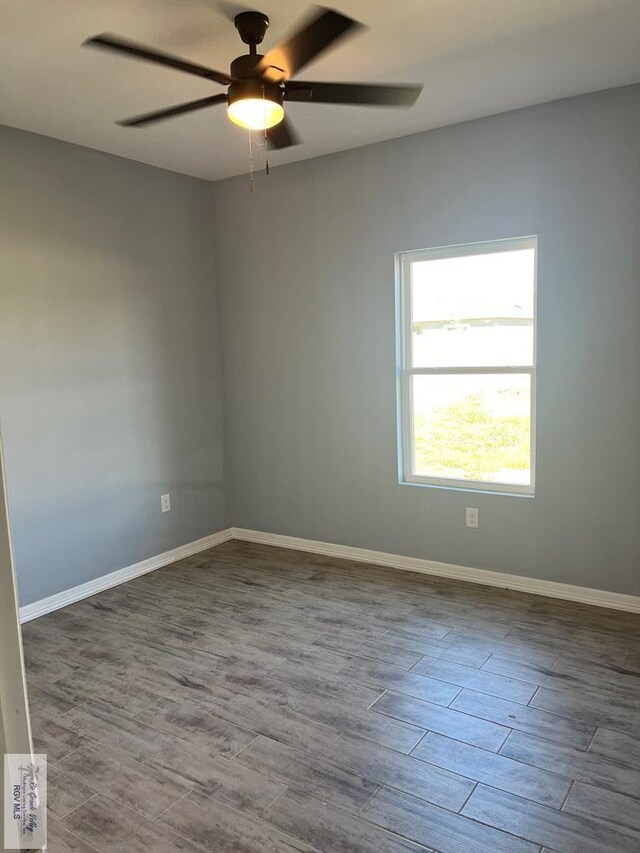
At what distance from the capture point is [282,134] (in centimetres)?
262

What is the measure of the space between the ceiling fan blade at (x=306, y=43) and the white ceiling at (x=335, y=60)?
313 mm

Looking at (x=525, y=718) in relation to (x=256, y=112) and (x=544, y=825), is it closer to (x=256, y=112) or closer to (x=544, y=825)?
(x=544, y=825)

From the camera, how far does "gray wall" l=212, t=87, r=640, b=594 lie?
313 centimetres

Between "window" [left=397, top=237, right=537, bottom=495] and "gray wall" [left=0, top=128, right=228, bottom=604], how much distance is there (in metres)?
1.52

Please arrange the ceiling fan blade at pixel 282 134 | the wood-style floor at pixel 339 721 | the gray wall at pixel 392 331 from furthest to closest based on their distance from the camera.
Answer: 1. the gray wall at pixel 392 331
2. the ceiling fan blade at pixel 282 134
3. the wood-style floor at pixel 339 721

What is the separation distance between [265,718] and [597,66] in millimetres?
3136

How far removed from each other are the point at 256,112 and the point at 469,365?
78.2 inches

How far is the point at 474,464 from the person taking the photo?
12.1ft

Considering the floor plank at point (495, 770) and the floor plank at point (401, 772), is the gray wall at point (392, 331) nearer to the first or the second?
the floor plank at point (495, 770)

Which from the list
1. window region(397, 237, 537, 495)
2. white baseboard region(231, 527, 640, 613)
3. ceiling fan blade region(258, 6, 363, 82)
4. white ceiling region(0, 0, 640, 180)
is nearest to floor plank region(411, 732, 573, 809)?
white baseboard region(231, 527, 640, 613)

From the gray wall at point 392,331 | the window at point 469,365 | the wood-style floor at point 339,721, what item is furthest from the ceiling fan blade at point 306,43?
the wood-style floor at point 339,721

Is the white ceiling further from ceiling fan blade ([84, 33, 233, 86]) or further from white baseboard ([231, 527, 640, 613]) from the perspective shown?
white baseboard ([231, 527, 640, 613])

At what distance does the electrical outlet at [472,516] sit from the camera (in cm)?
364

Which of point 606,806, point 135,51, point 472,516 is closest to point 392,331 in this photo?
point 472,516
